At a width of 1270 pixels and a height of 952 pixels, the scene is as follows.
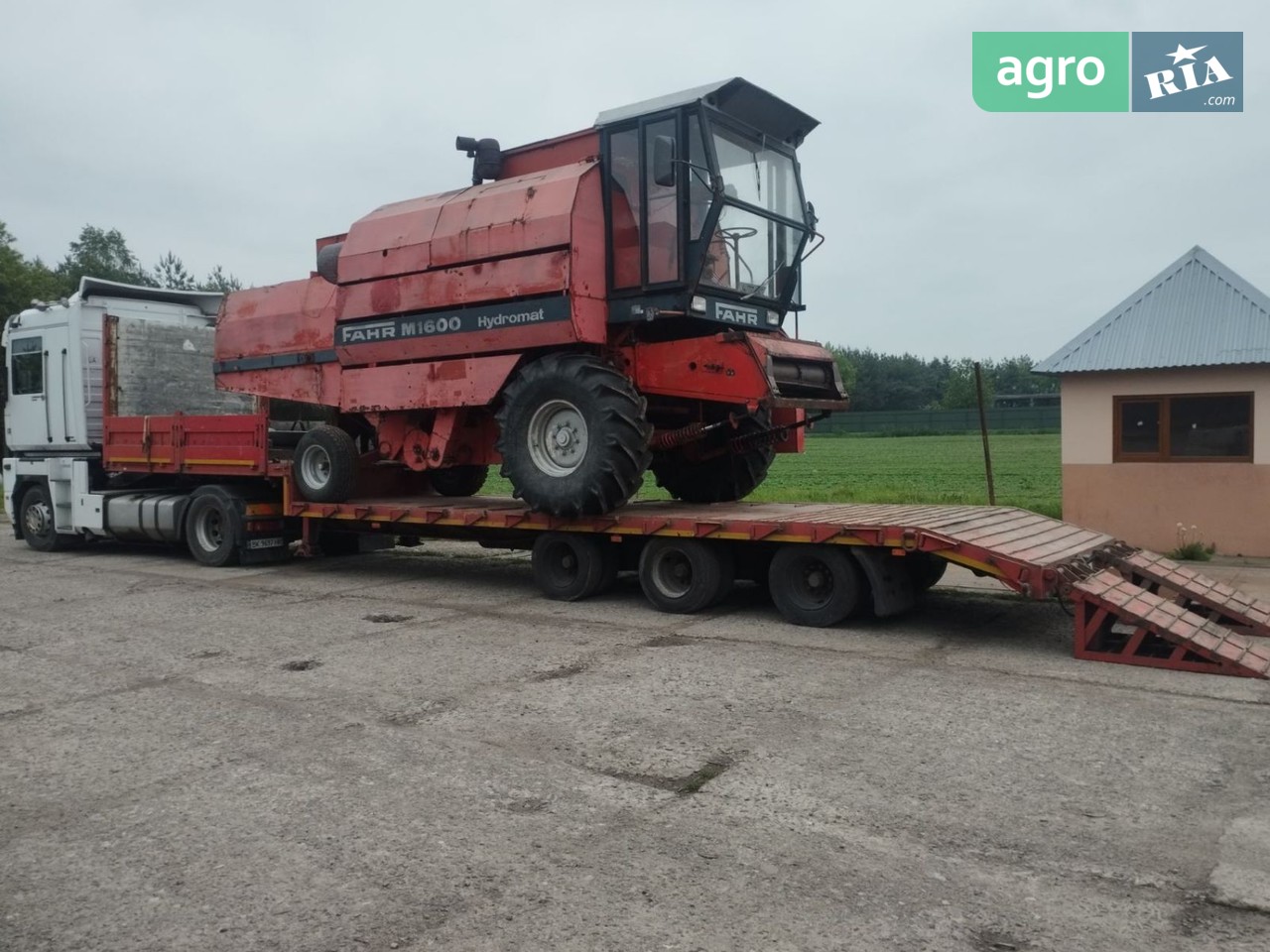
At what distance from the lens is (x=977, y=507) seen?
33.7ft

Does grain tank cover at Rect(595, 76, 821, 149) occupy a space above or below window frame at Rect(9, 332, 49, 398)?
above

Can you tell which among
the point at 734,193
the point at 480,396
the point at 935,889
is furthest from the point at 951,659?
the point at 480,396

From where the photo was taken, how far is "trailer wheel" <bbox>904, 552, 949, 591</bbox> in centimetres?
913

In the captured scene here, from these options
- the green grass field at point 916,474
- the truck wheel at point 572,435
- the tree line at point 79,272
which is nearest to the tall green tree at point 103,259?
the tree line at point 79,272

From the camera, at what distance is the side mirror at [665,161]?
9273 mm

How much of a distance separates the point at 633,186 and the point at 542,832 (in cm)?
676

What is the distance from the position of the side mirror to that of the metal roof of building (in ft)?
20.0

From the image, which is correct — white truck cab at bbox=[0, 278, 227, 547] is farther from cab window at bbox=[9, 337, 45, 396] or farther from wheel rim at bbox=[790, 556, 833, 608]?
wheel rim at bbox=[790, 556, 833, 608]

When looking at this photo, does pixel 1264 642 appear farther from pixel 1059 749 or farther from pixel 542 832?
pixel 542 832

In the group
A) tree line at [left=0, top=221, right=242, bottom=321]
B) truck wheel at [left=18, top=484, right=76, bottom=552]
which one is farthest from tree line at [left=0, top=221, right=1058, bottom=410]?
truck wheel at [left=18, top=484, right=76, bottom=552]

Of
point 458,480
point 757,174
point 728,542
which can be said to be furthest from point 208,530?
point 757,174

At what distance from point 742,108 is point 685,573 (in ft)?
13.8

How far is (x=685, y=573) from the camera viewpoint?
31.7ft

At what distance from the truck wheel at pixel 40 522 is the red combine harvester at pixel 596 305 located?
239 inches
